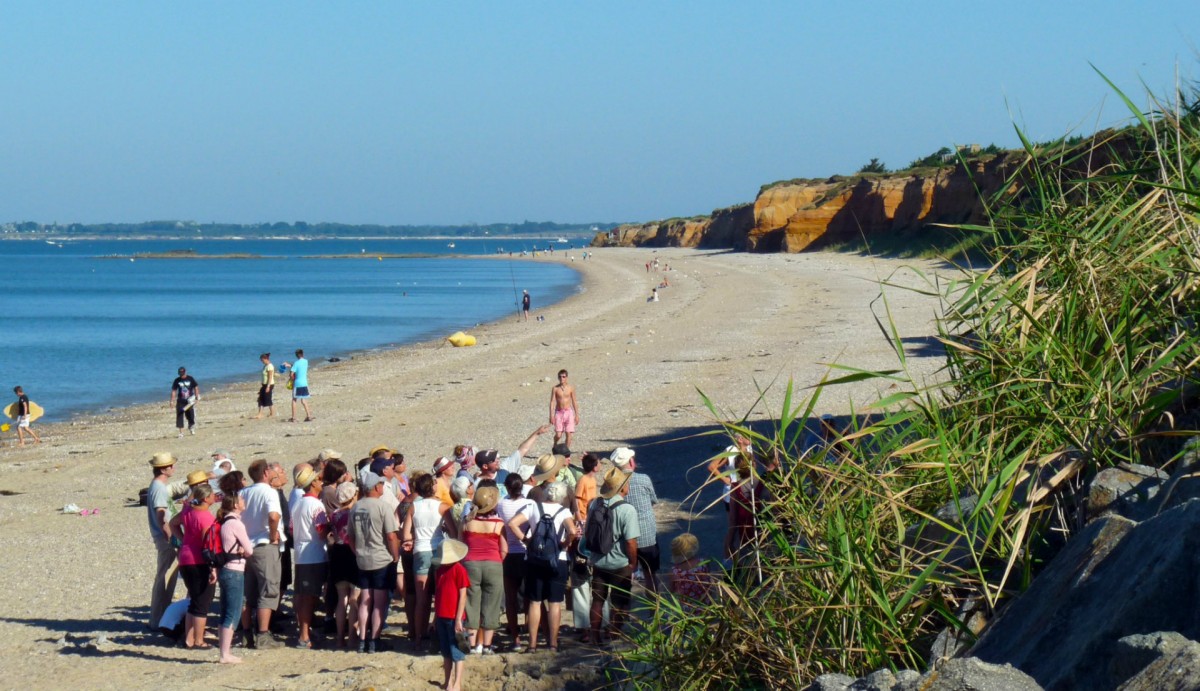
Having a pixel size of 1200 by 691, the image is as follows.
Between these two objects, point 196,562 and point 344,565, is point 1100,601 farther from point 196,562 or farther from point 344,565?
point 196,562

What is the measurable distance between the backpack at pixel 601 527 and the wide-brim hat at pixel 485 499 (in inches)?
26.8

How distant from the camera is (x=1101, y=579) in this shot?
401 centimetres

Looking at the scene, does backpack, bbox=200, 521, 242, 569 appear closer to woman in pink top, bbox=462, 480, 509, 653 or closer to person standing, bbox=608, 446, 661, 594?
woman in pink top, bbox=462, 480, 509, 653

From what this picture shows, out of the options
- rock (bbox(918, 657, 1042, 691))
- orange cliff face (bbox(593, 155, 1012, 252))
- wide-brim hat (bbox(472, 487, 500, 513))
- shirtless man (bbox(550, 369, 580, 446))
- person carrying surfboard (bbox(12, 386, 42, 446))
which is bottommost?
person carrying surfboard (bbox(12, 386, 42, 446))

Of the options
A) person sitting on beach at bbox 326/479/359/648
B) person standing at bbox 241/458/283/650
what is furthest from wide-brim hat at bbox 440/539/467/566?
person standing at bbox 241/458/283/650

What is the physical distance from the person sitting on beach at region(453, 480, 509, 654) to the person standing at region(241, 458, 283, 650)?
5.59ft

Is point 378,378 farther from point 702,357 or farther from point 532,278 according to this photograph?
point 532,278

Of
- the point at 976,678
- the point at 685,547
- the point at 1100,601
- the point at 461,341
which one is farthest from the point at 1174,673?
the point at 461,341

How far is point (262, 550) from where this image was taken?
29.0 ft

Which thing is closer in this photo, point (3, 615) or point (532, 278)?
point (3, 615)

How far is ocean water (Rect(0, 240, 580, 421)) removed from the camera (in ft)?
112

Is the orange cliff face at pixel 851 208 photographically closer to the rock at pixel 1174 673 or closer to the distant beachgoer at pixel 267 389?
the distant beachgoer at pixel 267 389

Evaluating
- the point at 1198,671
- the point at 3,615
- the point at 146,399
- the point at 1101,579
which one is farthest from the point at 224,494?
the point at 146,399

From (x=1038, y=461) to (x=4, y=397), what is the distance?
31644 millimetres
